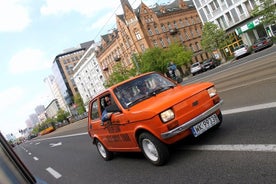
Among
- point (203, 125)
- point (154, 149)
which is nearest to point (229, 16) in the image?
point (203, 125)

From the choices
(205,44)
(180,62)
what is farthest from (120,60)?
(205,44)

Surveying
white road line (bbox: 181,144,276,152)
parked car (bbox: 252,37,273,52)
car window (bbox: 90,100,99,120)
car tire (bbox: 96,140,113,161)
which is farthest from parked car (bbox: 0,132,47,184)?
parked car (bbox: 252,37,273,52)

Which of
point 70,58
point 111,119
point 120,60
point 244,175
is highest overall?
point 70,58

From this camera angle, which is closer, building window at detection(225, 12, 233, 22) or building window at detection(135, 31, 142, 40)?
building window at detection(225, 12, 233, 22)

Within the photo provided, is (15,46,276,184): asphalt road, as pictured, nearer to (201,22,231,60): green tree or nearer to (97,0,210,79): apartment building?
(201,22,231,60): green tree

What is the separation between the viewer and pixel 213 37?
162ft

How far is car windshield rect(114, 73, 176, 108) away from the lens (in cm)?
657

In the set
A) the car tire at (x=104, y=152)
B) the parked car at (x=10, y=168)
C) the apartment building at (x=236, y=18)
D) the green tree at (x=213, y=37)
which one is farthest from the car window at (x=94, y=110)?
the green tree at (x=213, y=37)

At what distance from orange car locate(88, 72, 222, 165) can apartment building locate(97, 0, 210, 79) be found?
56.4 meters

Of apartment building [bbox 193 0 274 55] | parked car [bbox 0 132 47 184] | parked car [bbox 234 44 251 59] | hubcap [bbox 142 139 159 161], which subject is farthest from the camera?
apartment building [bbox 193 0 274 55]

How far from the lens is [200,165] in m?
5.25

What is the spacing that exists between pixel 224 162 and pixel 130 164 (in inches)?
108

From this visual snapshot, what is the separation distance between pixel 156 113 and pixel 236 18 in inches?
1948

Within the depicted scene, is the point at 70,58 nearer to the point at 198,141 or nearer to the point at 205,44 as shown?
the point at 205,44
